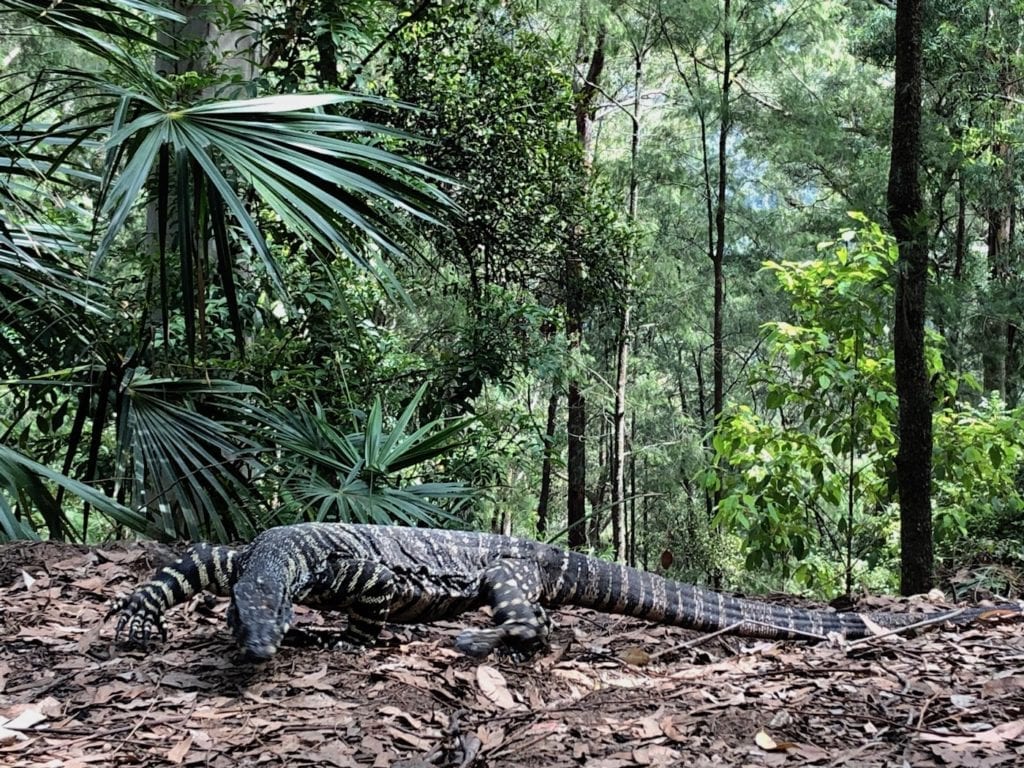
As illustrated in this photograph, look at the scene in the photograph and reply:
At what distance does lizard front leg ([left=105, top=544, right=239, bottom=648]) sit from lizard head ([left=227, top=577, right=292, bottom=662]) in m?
0.61

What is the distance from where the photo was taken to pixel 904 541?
19.3 ft

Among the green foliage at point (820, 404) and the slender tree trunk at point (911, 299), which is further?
the green foliage at point (820, 404)

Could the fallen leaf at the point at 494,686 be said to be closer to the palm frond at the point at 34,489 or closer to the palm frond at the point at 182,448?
the palm frond at the point at 34,489

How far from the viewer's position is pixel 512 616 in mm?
4457

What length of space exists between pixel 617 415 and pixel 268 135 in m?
10.8

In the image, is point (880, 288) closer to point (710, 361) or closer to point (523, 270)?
point (523, 270)

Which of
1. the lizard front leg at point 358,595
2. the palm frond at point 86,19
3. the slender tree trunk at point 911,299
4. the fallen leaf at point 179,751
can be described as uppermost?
the palm frond at point 86,19

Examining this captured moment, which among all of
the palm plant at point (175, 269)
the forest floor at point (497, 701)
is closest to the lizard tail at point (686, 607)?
the forest floor at point (497, 701)

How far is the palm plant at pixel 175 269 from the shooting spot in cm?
421

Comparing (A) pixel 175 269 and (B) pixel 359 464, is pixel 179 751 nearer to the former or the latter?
(B) pixel 359 464

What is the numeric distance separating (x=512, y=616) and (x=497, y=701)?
867 millimetres

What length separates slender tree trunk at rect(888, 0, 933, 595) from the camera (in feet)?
18.5

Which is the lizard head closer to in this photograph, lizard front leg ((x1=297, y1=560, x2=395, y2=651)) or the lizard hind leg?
lizard front leg ((x1=297, y1=560, x2=395, y2=651))

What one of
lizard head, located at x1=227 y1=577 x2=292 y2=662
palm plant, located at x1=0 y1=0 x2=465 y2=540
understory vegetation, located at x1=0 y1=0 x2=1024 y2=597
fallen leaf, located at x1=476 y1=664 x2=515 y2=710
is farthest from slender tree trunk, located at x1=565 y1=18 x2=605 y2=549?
lizard head, located at x1=227 y1=577 x2=292 y2=662
